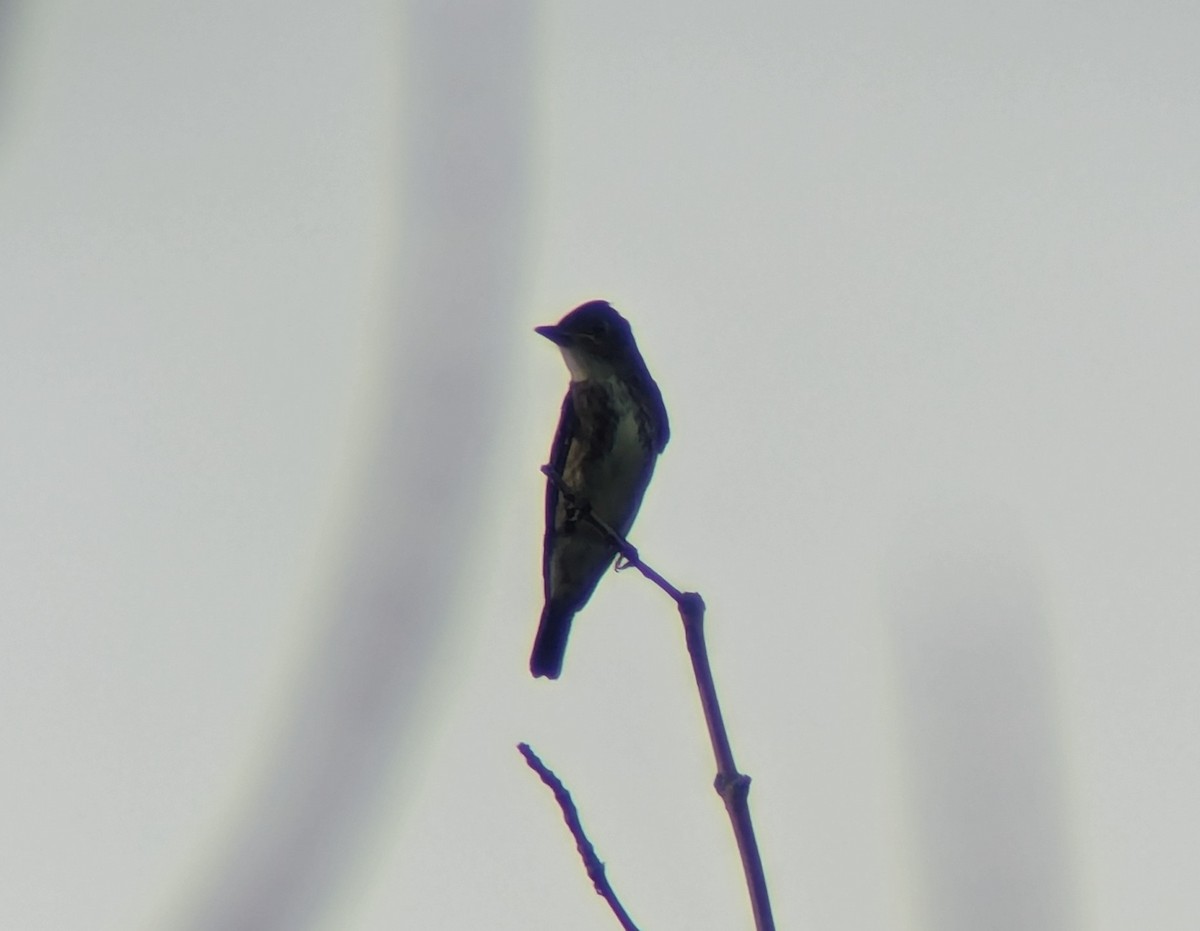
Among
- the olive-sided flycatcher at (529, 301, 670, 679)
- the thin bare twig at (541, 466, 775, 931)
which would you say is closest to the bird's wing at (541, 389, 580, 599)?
the olive-sided flycatcher at (529, 301, 670, 679)

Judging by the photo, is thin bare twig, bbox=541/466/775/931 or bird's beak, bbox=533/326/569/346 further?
bird's beak, bbox=533/326/569/346

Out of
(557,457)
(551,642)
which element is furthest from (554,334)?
(551,642)

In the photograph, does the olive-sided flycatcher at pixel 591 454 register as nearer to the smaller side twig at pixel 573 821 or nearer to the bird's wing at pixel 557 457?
the bird's wing at pixel 557 457

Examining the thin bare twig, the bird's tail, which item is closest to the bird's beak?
the bird's tail

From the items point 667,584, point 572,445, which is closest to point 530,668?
point 572,445

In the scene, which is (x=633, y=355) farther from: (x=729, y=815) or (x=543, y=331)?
(x=729, y=815)

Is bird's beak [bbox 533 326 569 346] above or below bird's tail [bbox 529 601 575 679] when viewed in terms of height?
above

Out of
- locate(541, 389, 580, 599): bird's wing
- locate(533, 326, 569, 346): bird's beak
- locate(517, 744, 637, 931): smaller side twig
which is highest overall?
locate(533, 326, 569, 346): bird's beak

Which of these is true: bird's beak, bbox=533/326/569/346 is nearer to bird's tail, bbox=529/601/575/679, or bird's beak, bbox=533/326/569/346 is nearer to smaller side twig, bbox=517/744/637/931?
bird's tail, bbox=529/601/575/679

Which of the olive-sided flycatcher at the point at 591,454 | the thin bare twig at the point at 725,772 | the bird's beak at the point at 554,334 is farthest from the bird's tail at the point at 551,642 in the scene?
the thin bare twig at the point at 725,772
